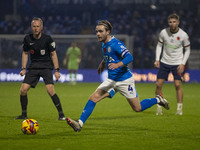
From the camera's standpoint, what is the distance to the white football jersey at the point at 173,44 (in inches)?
414

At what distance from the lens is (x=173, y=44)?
10586 millimetres

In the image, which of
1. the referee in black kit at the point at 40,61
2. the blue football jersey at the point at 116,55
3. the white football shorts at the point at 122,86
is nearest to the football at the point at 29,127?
the white football shorts at the point at 122,86

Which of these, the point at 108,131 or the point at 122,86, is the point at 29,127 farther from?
the point at 122,86

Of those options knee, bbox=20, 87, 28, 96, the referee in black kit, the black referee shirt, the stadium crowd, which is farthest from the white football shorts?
the stadium crowd

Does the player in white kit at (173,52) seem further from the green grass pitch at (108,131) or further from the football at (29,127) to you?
the football at (29,127)

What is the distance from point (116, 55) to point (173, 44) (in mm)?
3230

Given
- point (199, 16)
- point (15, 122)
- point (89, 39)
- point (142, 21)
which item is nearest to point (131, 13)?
point (142, 21)

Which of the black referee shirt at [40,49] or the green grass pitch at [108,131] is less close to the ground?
the black referee shirt at [40,49]

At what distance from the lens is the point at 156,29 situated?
102 feet

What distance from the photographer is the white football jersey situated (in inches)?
414

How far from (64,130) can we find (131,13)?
26.2 meters

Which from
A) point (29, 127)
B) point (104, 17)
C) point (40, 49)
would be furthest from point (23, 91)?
point (104, 17)

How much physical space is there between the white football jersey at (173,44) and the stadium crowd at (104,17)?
684 inches

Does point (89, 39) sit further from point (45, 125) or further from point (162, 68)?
point (45, 125)
